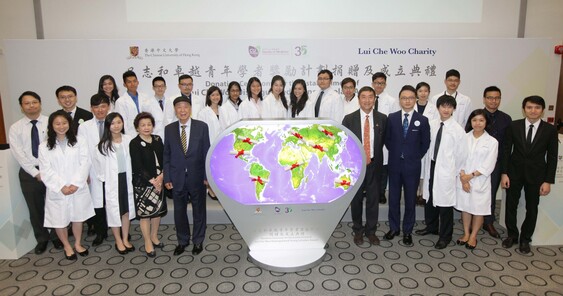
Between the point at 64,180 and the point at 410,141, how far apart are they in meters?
3.13

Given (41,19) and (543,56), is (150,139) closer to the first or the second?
(41,19)

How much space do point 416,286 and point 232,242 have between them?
176 centimetres

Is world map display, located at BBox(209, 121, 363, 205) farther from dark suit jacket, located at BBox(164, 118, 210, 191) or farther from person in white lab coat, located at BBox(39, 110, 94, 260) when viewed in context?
person in white lab coat, located at BBox(39, 110, 94, 260)

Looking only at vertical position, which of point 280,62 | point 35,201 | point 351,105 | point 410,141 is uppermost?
point 280,62

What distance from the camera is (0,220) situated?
3.23 m

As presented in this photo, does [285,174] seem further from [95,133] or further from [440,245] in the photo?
[95,133]

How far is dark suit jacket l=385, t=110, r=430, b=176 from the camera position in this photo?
3252mm

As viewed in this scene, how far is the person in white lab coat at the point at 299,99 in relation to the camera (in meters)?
4.32

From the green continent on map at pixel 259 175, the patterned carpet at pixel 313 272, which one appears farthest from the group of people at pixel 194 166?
the green continent on map at pixel 259 175

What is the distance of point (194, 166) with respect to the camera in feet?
10.2

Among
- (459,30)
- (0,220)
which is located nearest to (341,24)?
(459,30)

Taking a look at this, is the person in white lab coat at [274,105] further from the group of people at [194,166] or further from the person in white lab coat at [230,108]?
the group of people at [194,166]

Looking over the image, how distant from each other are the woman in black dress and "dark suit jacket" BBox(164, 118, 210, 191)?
0.34 feet

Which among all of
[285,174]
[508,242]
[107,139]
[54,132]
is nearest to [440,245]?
[508,242]
